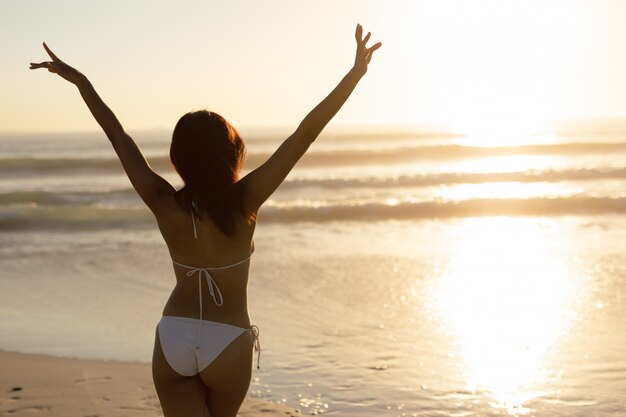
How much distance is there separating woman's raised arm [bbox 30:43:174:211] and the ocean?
2953 millimetres

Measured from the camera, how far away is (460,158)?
3644cm

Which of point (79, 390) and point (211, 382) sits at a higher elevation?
point (211, 382)

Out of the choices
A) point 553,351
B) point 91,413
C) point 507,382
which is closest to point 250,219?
point 91,413

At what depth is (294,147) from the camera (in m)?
2.79

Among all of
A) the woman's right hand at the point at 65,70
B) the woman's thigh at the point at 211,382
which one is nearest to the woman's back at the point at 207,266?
the woman's thigh at the point at 211,382

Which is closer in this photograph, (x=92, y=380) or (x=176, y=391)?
(x=176, y=391)

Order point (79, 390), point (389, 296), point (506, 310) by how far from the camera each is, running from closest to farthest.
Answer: point (79, 390) < point (506, 310) < point (389, 296)

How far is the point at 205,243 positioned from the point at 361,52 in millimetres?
809

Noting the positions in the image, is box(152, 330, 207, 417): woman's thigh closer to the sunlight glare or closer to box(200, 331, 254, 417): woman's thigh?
box(200, 331, 254, 417): woman's thigh

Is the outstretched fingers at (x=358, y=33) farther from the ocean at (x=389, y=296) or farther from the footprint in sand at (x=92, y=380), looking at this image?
the footprint in sand at (x=92, y=380)

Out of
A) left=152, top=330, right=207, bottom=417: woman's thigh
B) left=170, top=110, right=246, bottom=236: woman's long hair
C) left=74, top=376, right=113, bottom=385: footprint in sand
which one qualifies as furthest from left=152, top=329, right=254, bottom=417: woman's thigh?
left=74, top=376, right=113, bottom=385: footprint in sand

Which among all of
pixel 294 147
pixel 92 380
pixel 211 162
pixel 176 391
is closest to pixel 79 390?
pixel 92 380

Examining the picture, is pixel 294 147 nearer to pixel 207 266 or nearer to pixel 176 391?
pixel 207 266

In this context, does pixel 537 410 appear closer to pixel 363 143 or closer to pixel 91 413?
pixel 91 413
